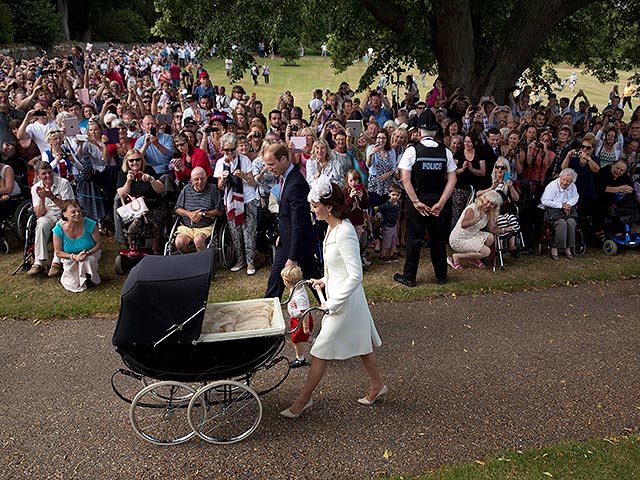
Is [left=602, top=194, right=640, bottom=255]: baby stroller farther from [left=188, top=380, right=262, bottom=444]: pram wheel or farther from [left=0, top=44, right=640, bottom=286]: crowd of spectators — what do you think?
[left=188, top=380, right=262, bottom=444]: pram wheel

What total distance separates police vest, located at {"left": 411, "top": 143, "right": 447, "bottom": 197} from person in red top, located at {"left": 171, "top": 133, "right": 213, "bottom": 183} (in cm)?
304

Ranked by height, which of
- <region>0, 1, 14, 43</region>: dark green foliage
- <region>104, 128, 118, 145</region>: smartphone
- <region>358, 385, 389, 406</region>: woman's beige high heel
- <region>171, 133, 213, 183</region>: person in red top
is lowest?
<region>358, 385, 389, 406</region>: woman's beige high heel

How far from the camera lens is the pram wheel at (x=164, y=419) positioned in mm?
4301

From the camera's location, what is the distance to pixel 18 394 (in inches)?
198

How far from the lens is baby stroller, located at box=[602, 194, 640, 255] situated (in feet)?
28.5

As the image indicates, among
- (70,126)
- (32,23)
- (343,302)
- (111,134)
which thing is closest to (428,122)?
(343,302)

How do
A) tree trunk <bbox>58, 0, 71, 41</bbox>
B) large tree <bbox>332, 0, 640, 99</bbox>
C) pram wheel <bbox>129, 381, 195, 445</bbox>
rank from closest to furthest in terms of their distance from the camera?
pram wheel <bbox>129, 381, 195, 445</bbox>, large tree <bbox>332, 0, 640, 99</bbox>, tree trunk <bbox>58, 0, 71, 41</bbox>

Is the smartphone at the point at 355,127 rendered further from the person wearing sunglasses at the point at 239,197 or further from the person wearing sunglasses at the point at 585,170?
the person wearing sunglasses at the point at 585,170

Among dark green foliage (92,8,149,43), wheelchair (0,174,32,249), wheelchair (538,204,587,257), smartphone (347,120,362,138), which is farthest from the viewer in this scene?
dark green foliage (92,8,149,43)

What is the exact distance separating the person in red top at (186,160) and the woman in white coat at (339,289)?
4068 mm

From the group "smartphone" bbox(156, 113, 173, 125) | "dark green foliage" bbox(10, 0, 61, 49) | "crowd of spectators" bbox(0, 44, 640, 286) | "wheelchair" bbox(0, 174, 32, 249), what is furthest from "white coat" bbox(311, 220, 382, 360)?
"dark green foliage" bbox(10, 0, 61, 49)

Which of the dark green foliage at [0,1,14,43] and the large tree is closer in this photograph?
the large tree

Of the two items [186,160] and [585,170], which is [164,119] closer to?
[186,160]

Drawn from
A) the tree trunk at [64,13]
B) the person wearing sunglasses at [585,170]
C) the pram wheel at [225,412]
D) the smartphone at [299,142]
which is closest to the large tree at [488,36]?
the person wearing sunglasses at [585,170]
